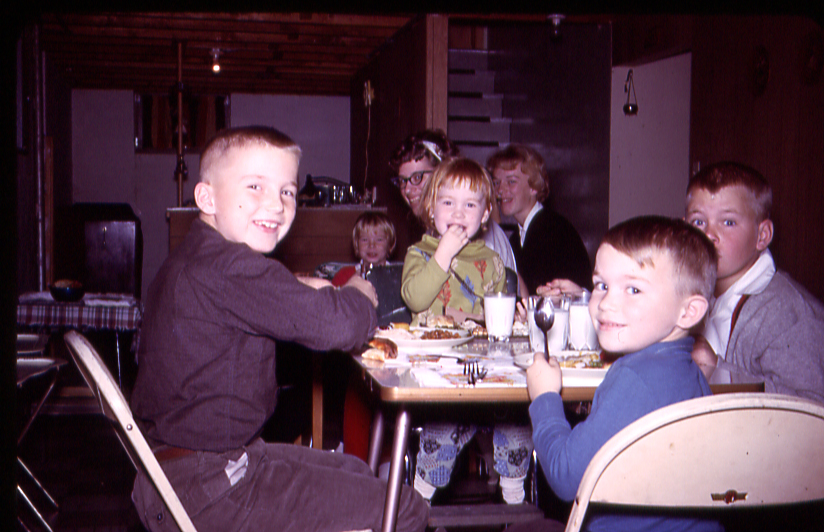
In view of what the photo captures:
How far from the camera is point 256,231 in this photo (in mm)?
1471

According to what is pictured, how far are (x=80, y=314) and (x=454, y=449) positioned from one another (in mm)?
2479

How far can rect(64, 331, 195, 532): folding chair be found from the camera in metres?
1.09

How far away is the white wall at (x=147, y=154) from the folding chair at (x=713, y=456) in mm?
9063

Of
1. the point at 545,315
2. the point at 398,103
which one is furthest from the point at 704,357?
the point at 398,103

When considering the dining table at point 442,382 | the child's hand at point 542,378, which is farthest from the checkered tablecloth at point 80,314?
the child's hand at point 542,378

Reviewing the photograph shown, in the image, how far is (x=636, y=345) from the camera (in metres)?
1.17

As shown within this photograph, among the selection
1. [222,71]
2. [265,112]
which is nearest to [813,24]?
[222,71]

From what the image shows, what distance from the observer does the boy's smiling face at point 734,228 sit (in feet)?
6.15

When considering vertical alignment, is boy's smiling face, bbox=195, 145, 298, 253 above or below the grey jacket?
above

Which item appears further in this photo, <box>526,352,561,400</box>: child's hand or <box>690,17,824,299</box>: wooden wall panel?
<box>690,17,824,299</box>: wooden wall panel

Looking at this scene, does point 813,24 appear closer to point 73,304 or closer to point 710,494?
point 710,494

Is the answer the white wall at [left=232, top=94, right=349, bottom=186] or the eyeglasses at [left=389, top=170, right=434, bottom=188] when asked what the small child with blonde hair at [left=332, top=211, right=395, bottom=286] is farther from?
the white wall at [left=232, top=94, right=349, bottom=186]

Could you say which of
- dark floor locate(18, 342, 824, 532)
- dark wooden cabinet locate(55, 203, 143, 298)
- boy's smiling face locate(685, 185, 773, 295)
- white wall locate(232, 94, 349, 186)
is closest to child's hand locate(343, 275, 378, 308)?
boy's smiling face locate(685, 185, 773, 295)

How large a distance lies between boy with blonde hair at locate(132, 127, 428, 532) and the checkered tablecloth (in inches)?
97.2
